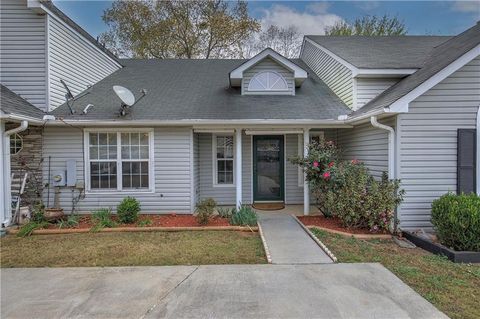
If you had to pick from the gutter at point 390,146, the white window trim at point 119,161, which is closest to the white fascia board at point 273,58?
the white window trim at point 119,161

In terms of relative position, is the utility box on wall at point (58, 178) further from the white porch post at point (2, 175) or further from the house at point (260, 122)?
the white porch post at point (2, 175)

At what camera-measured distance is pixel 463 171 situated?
6020mm

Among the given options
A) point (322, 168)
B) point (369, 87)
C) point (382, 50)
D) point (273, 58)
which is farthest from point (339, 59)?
point (322, 168)

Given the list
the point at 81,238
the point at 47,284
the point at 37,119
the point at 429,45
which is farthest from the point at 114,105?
the point at 429,45

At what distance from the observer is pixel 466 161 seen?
237 inches

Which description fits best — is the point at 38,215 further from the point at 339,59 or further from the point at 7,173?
the point at 339,59

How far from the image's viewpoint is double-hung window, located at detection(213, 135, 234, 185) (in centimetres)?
955

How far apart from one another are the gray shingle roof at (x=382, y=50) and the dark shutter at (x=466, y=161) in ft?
9.51

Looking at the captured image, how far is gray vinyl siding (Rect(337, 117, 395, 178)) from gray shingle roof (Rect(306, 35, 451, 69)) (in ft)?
6.29

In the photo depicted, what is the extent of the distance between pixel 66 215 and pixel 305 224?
602 cm

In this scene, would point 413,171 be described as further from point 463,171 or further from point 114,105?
point 114,105

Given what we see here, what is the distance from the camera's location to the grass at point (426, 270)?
11.3 ft

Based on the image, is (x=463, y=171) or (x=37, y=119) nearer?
(x=463, y=171)

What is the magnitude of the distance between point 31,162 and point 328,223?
25.2ft
